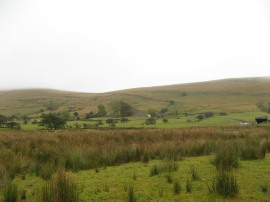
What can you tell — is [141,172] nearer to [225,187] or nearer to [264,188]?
[225,187]

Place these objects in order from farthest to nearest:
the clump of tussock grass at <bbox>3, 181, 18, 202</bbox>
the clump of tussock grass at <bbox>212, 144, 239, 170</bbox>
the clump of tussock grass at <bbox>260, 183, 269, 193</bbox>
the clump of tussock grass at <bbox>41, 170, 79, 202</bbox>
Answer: the clump of tussock grass at <bbox>212, 144, 239, 170</bbox>
the clump of tussock grass at <bbox>260, 183, 269, 193</bbox>
the clump of tussock grass at <bbox>3, 181, 18, 202</bbox>
the clump of tussock grass at <bbox>41, 170, 79, 202</bbox>

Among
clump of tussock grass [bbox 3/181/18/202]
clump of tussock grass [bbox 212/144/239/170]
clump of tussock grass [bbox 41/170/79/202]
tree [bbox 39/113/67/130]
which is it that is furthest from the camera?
tree [bbox 39/113/67/130]

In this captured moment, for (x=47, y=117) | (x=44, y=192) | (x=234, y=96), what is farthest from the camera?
(x=234, y=96)

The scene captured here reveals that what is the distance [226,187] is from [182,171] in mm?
2019

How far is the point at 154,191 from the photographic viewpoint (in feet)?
16.8

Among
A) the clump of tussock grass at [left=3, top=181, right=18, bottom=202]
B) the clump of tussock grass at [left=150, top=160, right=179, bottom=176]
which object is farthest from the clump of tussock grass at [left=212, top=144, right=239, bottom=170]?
the clump of tussock grass at [left=3, top=181, right=18, bottom=202]

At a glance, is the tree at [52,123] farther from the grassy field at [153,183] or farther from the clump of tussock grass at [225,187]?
the clump of tussock grass at [225,187]

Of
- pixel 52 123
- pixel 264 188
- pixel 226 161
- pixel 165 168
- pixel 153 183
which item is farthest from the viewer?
pixel 52 123

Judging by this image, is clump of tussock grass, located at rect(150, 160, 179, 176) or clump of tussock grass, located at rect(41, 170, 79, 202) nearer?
clump of tussock grass, located at rect(41, 170, 79, 202)

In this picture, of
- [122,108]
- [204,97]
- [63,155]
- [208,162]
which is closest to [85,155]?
[63,155]

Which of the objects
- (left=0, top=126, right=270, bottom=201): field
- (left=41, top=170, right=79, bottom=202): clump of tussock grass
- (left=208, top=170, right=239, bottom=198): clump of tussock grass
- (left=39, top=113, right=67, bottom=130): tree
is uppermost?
(left=41, top=170, right=79, bottom=202): clump of tussock grass

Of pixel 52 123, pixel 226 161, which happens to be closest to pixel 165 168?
pixel 226 161

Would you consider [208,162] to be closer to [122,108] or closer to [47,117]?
[47,117]

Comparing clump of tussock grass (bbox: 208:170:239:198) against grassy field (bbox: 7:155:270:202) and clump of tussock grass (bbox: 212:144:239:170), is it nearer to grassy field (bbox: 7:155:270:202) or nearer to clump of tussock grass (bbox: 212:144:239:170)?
grassy field (bbox: 7:155:270:202)
